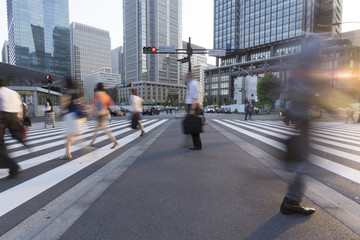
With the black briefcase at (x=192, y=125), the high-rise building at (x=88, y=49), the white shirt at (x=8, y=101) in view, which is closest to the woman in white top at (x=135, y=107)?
the black briefcase at (x=192, y=125)

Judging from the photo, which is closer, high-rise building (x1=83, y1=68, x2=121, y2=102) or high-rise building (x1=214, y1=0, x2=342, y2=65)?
high-rise building (x1=214, y1=0, x2=342, y2=65)

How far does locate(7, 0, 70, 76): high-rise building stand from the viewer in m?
99.9

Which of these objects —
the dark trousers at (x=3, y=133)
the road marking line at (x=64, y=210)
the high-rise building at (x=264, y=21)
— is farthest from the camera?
the high-rise building at (x=264, y=21)

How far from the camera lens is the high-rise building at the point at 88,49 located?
138375 millimetres

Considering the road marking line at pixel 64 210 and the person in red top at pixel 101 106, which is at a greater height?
the person in red top at pixel 101 106

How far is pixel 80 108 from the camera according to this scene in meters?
4.51

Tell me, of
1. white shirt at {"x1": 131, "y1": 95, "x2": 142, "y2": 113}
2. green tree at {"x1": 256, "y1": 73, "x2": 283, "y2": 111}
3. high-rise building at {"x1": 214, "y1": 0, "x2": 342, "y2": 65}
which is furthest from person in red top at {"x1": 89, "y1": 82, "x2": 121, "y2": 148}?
high-rise building at {"x1": 214, "y1": 0, "x2": 342, "y2": 65}

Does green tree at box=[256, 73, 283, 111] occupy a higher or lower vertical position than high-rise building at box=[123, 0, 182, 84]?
lower

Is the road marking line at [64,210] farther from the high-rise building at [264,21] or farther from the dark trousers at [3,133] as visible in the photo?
the high-rise building at [264,21]

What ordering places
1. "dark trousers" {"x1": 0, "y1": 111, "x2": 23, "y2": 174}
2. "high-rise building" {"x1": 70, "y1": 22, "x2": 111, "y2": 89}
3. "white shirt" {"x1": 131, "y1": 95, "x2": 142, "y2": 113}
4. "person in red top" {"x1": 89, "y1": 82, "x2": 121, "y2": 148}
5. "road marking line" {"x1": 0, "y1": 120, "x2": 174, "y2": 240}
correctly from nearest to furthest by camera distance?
"road marking line" {"x1": 0, "y1": 120, "x2": 174, "y2": 240} → "dark trousers" {"x1": 0, "y1": 111, "x2": 23, "y2": 174} → "person in red top" {"x1": 89, "y1": 82, "x2": 121, "y2": 148} → "white shirt" {"x1": 131, "y1": 95, "x2": 142, "y2": 113} → "high-rise building" {"x1": 70, "y1": 22, "x2": 111, "y2": 89}

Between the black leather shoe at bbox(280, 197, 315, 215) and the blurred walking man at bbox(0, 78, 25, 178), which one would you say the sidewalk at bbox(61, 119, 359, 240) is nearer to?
the black leather shoe at bbox(280, 197, 315, 215)

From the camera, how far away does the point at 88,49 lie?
14475 centimetres

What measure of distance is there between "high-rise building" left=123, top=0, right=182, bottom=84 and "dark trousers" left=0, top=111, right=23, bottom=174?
132m

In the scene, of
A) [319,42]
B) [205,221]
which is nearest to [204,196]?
[205,221]
